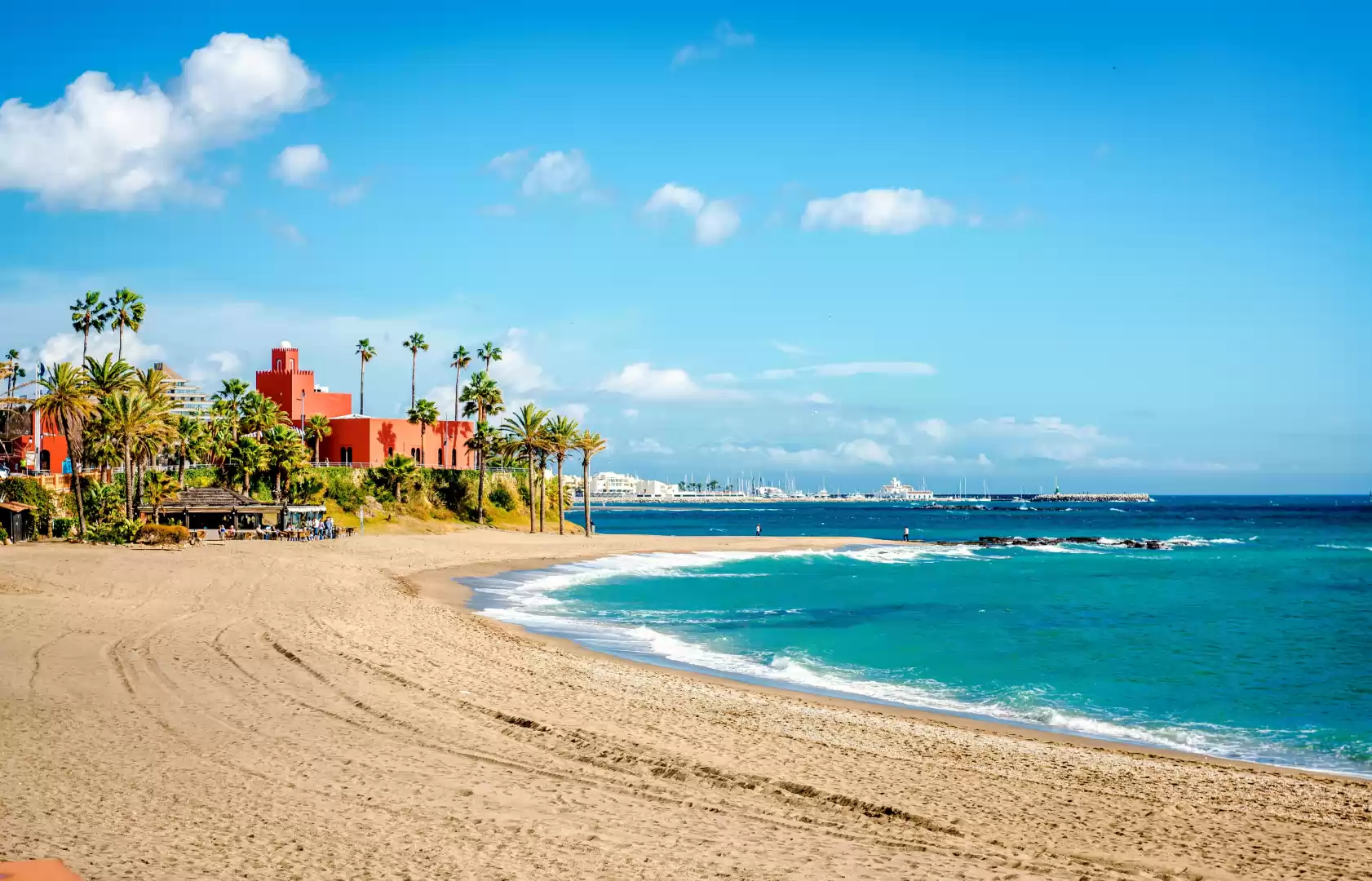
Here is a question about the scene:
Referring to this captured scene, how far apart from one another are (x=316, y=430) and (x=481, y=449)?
10744 mm

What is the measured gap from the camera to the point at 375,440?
63.0 meters

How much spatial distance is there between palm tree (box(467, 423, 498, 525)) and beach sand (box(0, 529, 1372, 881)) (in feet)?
153

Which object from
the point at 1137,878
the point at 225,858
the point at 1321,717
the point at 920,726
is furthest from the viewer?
the point at 1321,717

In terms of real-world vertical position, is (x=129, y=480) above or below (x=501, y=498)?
above

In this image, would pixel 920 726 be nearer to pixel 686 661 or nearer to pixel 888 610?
pixel 686 661

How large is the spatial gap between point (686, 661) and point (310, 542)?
3060cm

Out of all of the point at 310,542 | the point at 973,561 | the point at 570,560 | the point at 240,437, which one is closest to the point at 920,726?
the point at 570,560

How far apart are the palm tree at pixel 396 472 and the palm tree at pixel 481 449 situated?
4532mm

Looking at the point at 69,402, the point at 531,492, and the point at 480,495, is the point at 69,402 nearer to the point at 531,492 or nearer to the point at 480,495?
the point at 480,495

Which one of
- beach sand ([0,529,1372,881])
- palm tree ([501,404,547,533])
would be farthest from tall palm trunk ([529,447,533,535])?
beach sand ([0,529,1372,881])

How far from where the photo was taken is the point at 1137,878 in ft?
25.8

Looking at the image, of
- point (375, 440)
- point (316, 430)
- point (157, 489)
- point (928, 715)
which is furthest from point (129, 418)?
point (928, 715)

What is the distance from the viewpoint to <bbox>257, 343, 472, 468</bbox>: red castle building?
63.0 meters

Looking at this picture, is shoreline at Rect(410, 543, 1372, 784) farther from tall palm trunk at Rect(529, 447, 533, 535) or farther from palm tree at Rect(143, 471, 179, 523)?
tall palm trunk at Rect(529, 447, 533, 535)
